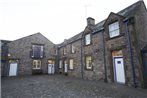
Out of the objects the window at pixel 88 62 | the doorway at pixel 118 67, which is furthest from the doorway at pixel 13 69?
the doorway at pixel 118 67

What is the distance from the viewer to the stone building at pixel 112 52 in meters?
8.87

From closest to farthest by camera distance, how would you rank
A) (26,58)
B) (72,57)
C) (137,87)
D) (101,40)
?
(137,87) < (101,40) < (72,57) < (26,58)

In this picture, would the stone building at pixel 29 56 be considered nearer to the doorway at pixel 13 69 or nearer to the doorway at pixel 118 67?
the doorway at pixel 13 69

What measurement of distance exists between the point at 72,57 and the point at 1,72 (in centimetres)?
1272

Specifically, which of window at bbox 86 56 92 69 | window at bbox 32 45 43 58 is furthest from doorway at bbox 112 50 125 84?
window at bbox 32 45 43 58

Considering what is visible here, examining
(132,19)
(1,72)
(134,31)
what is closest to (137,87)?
(134,31)

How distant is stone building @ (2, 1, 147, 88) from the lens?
8.87 m

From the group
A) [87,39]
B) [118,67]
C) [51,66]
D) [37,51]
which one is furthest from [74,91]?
[37,51]

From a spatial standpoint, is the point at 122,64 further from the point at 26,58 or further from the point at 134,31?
the point at 26,58

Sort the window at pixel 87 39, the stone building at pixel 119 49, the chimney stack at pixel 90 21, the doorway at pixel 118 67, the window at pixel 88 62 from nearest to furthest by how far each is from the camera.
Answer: the stone building at pixel 119 49 < the doorway at pixel 118 67 < the window at pixel 88 62 < the window at pixel 87 39 < the chimney stack at pixel 90 21

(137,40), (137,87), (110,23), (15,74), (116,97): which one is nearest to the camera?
(116,97)

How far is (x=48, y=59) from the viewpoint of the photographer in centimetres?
2338

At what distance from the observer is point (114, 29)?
35.5ft

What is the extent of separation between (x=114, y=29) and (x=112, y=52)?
240 cm
